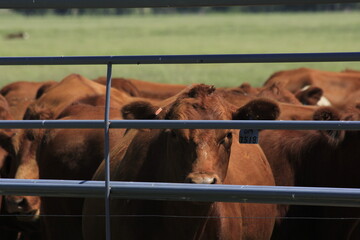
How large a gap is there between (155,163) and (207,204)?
1.89 ft

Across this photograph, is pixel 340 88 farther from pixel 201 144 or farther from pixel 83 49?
pixel 83 49

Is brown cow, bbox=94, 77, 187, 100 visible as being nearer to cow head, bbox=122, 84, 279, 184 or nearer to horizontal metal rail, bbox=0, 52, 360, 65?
cow head, bbox=122, 84, 279, 184

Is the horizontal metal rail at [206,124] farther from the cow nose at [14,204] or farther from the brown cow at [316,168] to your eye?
the cow nose at [14,204]

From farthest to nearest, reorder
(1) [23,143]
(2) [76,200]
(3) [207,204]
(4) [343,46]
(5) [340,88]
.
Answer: (4) [343,46], (5) [340,88], (1) [23,143], (2) [76,200], (3) [207,204]

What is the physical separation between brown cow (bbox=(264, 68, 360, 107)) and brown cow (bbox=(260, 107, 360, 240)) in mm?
7035

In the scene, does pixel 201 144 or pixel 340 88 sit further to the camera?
pixel 340 88

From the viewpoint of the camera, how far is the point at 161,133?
204 inches

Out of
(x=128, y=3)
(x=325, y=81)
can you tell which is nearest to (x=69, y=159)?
(x=128, y=3)

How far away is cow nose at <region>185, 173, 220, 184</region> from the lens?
4430mm

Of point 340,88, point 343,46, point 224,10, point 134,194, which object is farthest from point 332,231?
point 224,10

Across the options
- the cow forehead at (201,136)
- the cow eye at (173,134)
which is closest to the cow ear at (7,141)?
the cow eye at (173,134)

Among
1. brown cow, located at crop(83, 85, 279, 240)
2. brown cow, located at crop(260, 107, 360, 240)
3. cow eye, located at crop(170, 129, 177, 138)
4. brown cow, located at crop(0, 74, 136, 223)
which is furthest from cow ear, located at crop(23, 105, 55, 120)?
cow eye, located at crop(170, 129, 177, 138)

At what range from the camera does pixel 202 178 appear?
4.46 metres

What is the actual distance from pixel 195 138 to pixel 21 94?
282 inches
